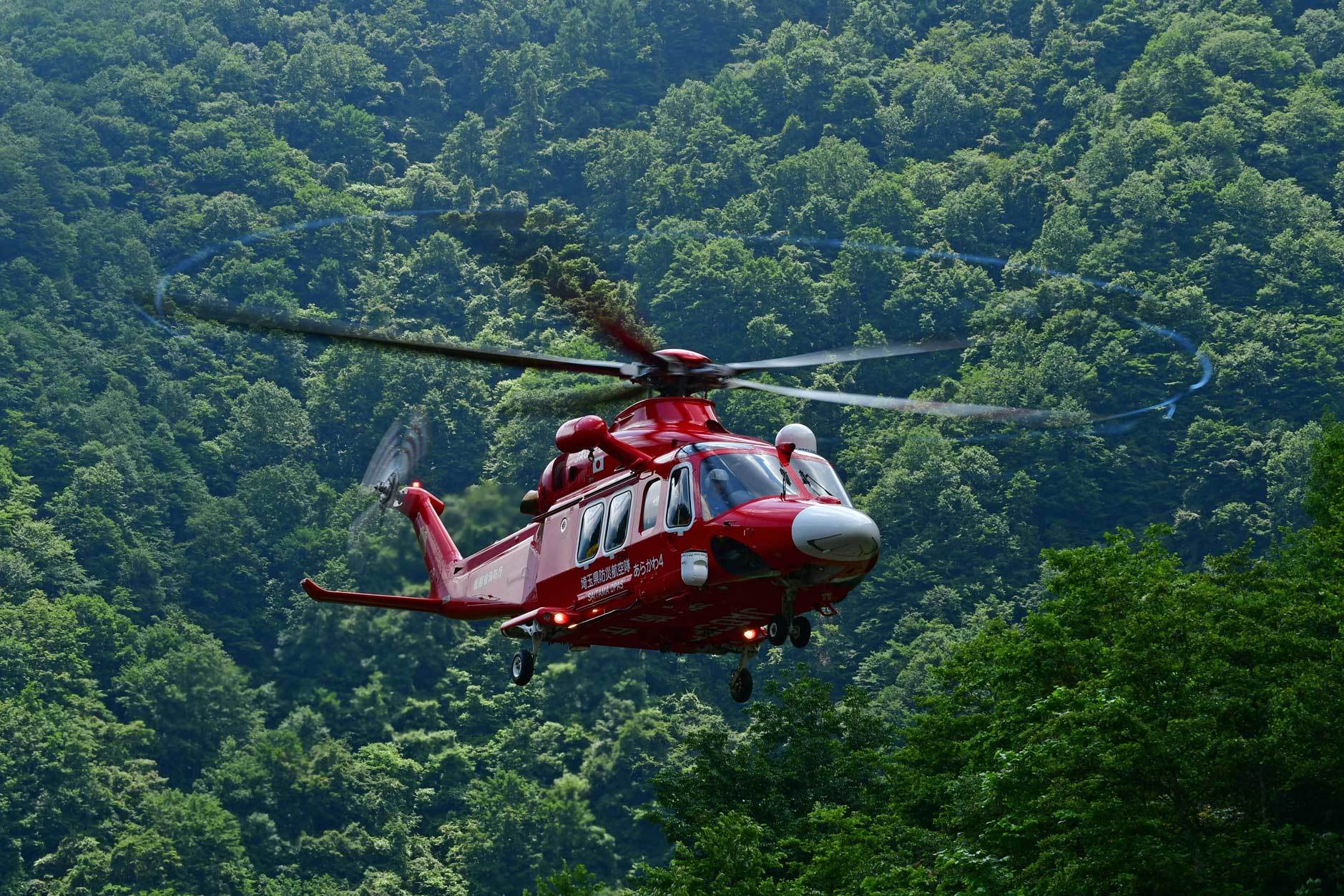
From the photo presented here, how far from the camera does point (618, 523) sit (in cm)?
3338

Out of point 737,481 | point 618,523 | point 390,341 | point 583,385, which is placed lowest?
point 583,385

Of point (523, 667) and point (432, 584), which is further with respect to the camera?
point (432, 584)

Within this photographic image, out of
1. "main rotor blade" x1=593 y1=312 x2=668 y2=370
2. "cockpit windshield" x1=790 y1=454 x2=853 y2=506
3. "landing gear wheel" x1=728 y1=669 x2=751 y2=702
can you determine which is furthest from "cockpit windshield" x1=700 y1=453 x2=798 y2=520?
"landing gear wheel" x1=728 y1=669 x2=751 y2=702

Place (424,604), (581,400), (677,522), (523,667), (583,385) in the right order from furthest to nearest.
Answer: (583,385)
(424,604)
(581,400)
(523,667)
(677,522)

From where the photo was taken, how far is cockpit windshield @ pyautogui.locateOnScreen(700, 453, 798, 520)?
31797mm

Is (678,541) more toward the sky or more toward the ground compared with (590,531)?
more toward the ground

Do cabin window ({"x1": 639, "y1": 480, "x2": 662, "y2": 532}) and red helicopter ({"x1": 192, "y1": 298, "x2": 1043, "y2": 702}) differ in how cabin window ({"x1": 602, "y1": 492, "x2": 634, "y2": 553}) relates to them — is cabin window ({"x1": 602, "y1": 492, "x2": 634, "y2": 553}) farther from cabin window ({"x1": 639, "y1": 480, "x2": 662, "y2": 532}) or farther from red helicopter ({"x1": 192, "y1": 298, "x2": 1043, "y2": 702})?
cabin window ({"x1": 639, "y1": 480, "x2": 662, "y2": 532})

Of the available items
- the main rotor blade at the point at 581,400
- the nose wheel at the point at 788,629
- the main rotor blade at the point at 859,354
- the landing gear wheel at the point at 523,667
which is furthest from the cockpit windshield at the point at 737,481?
the landing gear wheel at the point at 523,667

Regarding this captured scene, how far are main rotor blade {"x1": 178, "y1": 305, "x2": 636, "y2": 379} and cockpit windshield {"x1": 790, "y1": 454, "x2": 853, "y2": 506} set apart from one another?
10.7ft

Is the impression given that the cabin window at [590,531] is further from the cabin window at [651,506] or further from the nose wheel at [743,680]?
the nose wheel at [743,680]

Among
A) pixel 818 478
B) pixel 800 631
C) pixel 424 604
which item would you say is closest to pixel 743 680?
pixel 800 631

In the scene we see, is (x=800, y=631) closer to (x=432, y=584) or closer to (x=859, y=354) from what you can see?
(x=859, y=354)

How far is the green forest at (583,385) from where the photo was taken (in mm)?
110625

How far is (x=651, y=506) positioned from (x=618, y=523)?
852 millimetres
